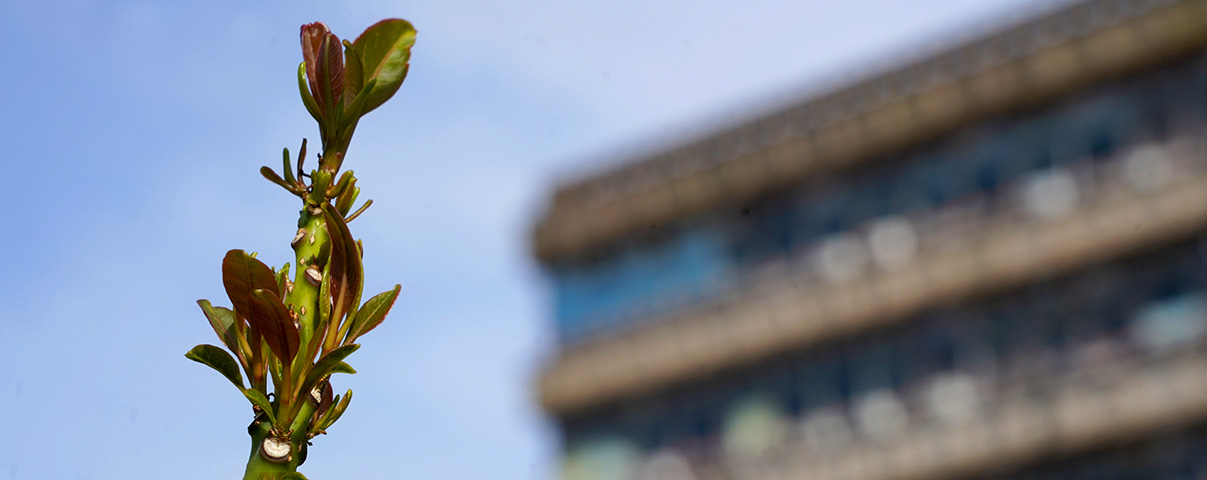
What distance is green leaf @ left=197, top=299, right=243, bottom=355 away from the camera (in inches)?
61.1

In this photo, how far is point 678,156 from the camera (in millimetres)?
28109

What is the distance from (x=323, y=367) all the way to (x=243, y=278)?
0.14m

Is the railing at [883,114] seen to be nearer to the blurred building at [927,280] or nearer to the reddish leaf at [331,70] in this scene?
the blurred building at [927,280]

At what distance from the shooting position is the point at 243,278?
149 centimetres

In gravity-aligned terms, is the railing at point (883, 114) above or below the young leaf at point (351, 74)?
above

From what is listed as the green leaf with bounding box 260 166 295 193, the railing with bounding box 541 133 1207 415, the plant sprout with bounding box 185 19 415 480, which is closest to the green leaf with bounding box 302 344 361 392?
the plant sprout with bounding box 185 19 415 480

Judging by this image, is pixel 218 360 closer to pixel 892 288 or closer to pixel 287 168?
pixel 287 168

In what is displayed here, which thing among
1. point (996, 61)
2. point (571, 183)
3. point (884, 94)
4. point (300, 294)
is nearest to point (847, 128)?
point (884, 94)

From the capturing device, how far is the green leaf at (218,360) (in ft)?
4.87

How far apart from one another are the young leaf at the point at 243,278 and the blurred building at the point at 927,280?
2166 cm

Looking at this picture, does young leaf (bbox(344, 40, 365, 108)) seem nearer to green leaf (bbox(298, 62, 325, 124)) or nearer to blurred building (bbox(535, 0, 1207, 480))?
green leaf (bbox(298, 62, 325, 124))

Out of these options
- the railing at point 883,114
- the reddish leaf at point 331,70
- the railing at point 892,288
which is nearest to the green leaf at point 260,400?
the reddish leaf at point 331,70

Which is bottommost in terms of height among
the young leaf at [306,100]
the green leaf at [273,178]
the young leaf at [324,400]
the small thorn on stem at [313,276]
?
the young leaf at [324,400]

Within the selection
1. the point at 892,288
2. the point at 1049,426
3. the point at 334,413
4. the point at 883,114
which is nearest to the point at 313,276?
the point at 334,413
